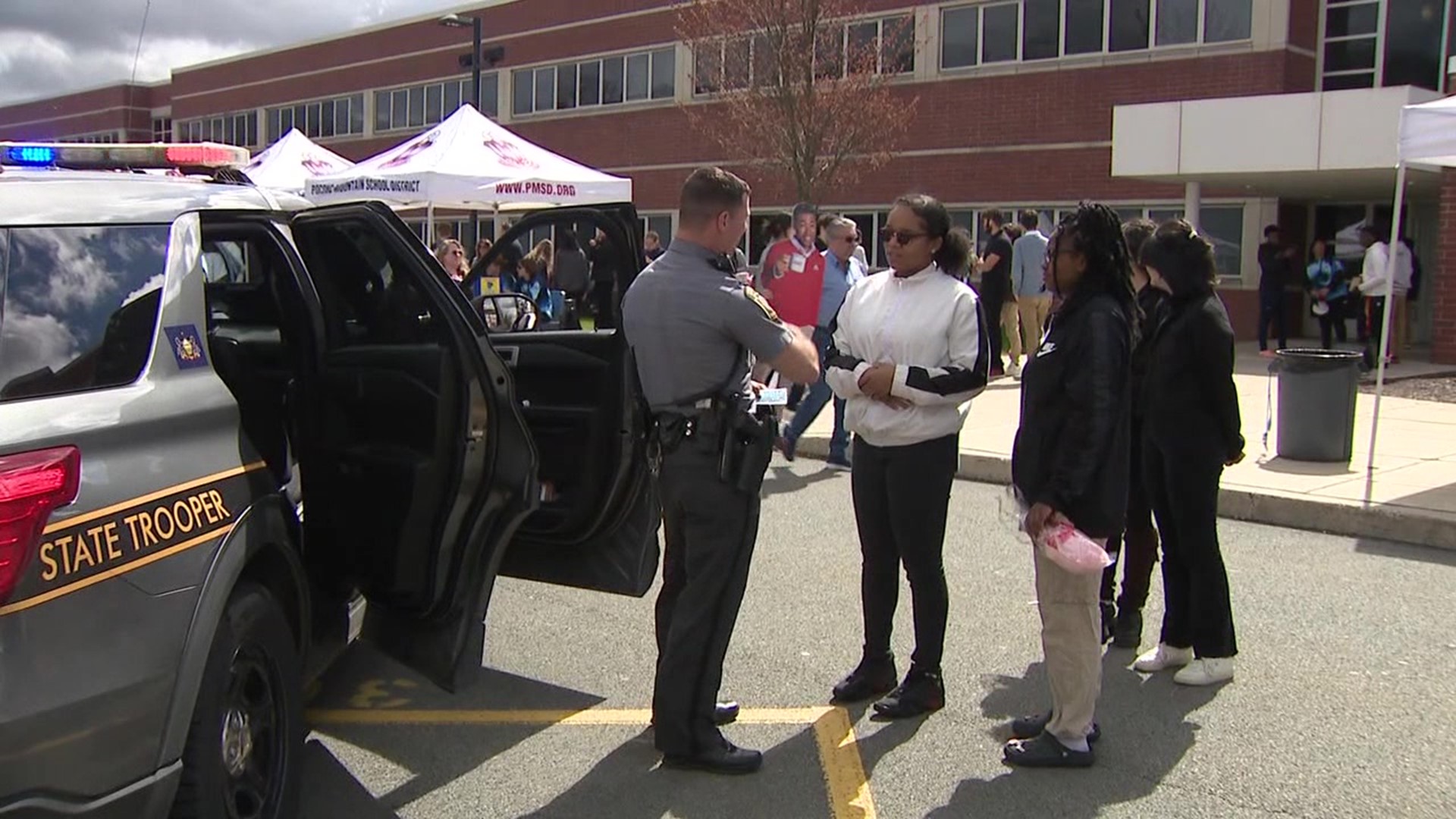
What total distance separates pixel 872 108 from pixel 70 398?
70.6ft

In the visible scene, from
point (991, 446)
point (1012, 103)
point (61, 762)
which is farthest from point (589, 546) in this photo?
point (1012, 103)

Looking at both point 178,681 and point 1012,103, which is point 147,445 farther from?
point 1012,103

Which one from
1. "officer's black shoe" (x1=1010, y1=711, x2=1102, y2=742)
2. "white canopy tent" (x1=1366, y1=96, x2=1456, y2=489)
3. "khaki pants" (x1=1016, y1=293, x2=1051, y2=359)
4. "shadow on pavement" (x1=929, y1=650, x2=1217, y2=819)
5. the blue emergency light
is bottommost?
"shadow on pavement" (x1=929, y1=650, x2=1217, y2=819)

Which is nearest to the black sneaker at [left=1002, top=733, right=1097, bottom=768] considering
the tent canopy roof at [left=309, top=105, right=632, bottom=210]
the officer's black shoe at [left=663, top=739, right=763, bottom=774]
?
the officer's black shoe at [left=663, top=739, right=763, bottom=774]

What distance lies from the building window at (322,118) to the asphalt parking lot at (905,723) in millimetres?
38625

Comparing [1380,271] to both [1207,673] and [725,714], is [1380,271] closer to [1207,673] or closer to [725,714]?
[1207,673]

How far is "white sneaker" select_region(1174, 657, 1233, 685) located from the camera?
4766 millimetres

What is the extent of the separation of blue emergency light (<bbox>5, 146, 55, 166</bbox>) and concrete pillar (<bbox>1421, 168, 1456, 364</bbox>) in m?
16.5

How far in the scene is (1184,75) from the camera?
2238 centimetres

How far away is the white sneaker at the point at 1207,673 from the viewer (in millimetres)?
4766

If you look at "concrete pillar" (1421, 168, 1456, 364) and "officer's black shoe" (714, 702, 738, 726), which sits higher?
"concrete pillar" (1421, 168, 1456, 364)

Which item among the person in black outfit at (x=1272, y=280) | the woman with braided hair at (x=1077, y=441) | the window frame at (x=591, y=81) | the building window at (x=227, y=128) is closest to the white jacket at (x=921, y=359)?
the woman with braided hair at (x=1077, y=441)

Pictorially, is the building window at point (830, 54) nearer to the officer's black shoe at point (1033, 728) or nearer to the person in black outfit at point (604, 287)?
the person in black outfit at point (604, 287)

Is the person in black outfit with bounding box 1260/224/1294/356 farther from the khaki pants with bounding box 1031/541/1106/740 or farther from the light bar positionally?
the light bar
